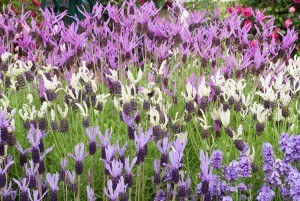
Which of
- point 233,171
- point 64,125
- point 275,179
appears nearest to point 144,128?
point 64,125

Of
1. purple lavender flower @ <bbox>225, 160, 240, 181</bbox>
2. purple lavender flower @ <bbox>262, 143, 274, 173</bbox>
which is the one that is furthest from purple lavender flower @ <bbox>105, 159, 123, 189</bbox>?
purple lavender flower @ <bbox>262, 143, 274, 173</bbox>

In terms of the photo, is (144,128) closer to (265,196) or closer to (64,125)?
(64,125)

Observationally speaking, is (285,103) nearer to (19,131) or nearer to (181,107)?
(181,107)

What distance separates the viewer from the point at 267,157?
2.25 m

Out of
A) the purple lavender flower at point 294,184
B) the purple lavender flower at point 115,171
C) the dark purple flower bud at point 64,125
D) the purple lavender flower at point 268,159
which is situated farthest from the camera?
the dark purple flower bud at point 64,125

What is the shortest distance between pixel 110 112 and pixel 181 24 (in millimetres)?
806

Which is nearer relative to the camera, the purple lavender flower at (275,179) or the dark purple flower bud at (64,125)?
the purple lavender flower at (275,179)

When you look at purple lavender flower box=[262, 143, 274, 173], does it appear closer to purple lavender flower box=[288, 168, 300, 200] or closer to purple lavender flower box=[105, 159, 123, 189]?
purple lavender flower box=[288, 168, 300, 200]

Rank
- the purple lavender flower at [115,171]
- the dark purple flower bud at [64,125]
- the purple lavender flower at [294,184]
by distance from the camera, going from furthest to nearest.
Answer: the dark purple flower bud at [64,125] → the purple lavender flower at [294,184] → the purple lavender flower at [115,171]

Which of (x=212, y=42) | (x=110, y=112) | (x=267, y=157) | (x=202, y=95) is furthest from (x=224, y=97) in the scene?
(x=212, y=42)

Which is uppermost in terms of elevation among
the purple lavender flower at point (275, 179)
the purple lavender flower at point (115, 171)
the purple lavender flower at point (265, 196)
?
the purple lavender flower at point (115, 171)

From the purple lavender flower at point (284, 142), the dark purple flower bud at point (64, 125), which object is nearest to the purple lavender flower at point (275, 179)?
the purple lavender flower at point (284, 142)

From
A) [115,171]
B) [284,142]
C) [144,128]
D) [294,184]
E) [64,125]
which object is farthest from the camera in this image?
[144,128]

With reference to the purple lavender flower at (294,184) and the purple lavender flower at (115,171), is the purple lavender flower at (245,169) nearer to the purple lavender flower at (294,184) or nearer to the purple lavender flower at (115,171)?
the purple lavender flower at (294,184)
